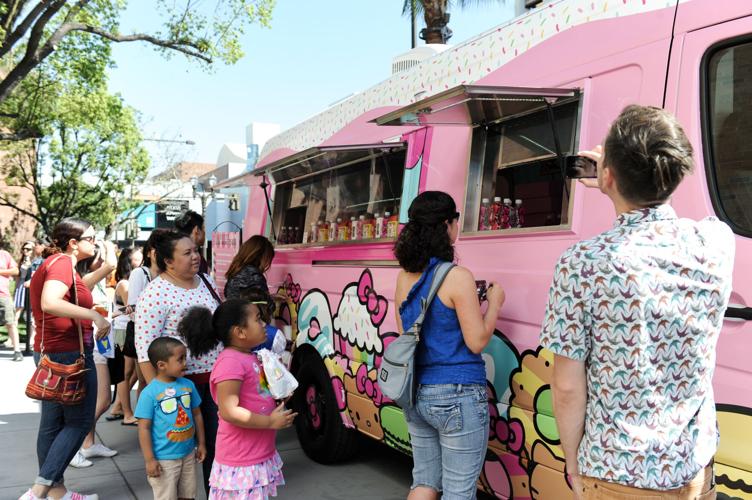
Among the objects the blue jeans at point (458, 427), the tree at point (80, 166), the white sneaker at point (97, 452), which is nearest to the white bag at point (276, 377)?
the blue jeans at point (458, 427)

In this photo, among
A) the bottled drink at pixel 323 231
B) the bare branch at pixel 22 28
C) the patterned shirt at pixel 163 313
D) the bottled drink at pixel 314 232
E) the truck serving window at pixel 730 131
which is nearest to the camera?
the truck serving window at pixel 730 131

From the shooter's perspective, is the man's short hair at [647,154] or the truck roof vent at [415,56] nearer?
the man's short hair at [647,154]

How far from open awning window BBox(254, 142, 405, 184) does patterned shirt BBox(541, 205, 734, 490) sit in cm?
286

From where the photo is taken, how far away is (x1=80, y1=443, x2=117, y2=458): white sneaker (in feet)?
19.2

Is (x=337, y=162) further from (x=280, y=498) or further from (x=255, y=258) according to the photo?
(x=280, y=498)

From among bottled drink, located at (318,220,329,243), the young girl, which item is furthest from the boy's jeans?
bottled drink, located at (318,220,329,243)

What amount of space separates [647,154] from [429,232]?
149 centimetres

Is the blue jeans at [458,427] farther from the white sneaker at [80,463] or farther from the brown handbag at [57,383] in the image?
the white sneaker at [80,463]

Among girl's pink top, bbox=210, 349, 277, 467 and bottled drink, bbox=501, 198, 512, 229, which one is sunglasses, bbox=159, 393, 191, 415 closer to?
girl's pink top, bbox=210, 349, 277, 467

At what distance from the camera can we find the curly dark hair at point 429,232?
10.3 ft

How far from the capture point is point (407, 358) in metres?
3.06

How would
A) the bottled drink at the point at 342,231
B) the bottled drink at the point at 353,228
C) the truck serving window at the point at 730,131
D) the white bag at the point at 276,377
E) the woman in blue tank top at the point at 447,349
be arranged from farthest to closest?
1. the bottled drink at the point at 342,231
2. the bottled drink at the point at 353,228
3. the white bag at the point at 276,377
4. the woman in blue tank top at the point at 447,349
5. the truck serving window at the point at 730,131

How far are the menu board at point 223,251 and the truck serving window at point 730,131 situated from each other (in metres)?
5.70

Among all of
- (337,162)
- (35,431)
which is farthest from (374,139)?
(35,431)
